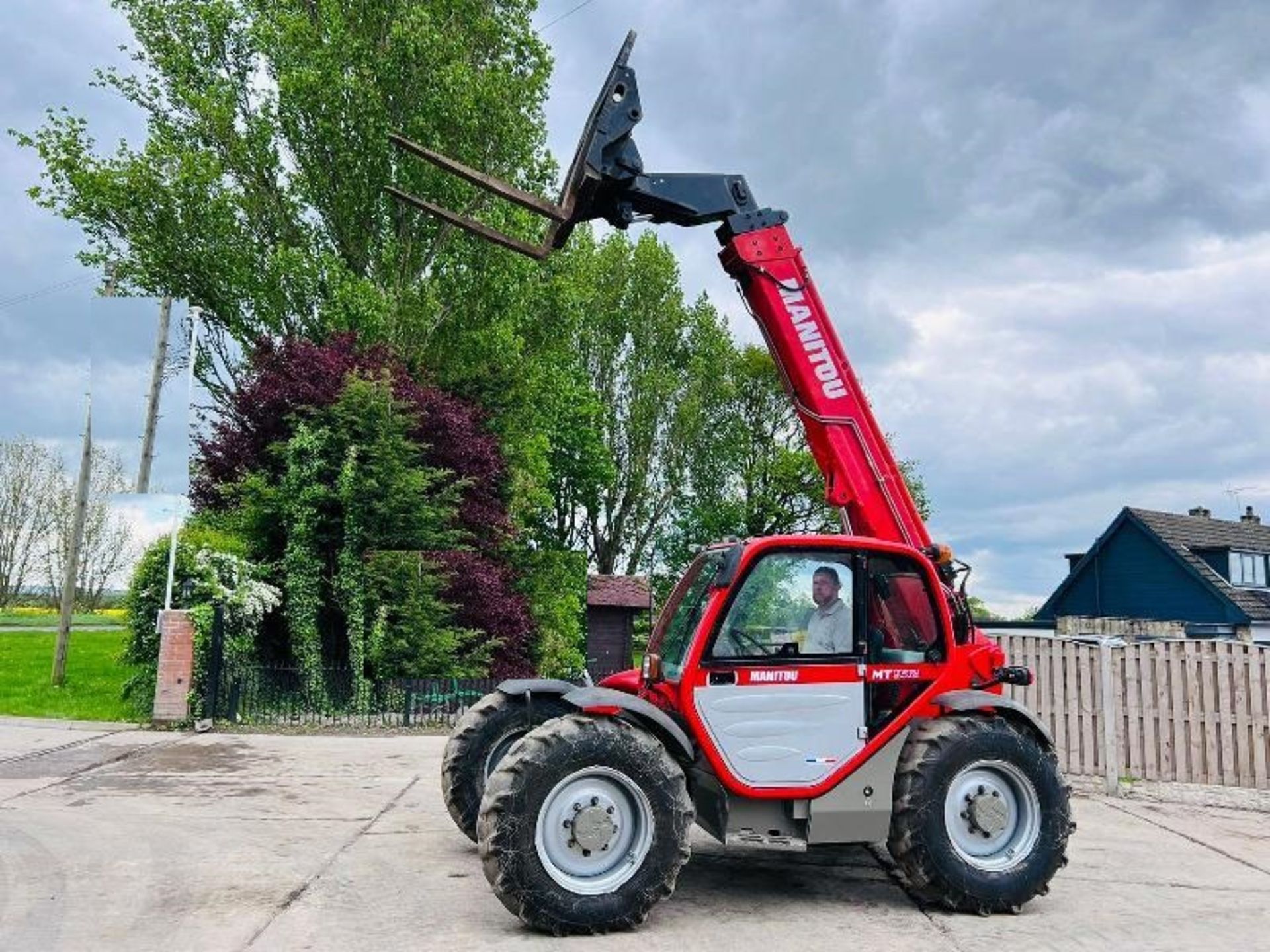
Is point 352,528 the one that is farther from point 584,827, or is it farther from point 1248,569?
point 1248,569

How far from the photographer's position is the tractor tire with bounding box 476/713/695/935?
4.95m

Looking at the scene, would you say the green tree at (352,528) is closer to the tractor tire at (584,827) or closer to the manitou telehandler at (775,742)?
the manitou telehandler at (775,742)

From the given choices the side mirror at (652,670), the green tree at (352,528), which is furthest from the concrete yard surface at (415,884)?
the green tree at (352,528)

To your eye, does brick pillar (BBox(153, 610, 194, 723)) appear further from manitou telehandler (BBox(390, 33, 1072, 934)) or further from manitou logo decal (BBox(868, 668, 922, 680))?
manitou logo decal (BBox(868, 668, 922, 680))

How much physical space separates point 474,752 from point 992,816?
126 inches

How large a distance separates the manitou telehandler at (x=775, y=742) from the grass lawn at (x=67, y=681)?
10.9 metres

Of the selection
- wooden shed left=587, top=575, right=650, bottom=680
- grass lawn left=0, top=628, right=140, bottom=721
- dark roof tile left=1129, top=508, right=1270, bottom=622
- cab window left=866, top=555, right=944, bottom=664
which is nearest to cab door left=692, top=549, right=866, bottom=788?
cab window left=866, top=555, right=944, bottom=664

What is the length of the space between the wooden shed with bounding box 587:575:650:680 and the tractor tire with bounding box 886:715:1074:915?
820 inches

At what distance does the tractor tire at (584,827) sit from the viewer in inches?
195

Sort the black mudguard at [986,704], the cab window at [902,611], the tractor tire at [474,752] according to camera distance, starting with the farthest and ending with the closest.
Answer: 1. the tractor tire at [474,752]
2. the cab window at [902,611]
3. the black mudguard at [986,704]

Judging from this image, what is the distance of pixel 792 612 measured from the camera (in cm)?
577

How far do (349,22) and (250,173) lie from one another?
3.59 metres

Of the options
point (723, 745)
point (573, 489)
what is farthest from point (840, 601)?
point (573, 489)

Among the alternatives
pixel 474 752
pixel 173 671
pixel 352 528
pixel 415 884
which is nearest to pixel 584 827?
pixel 415 884
